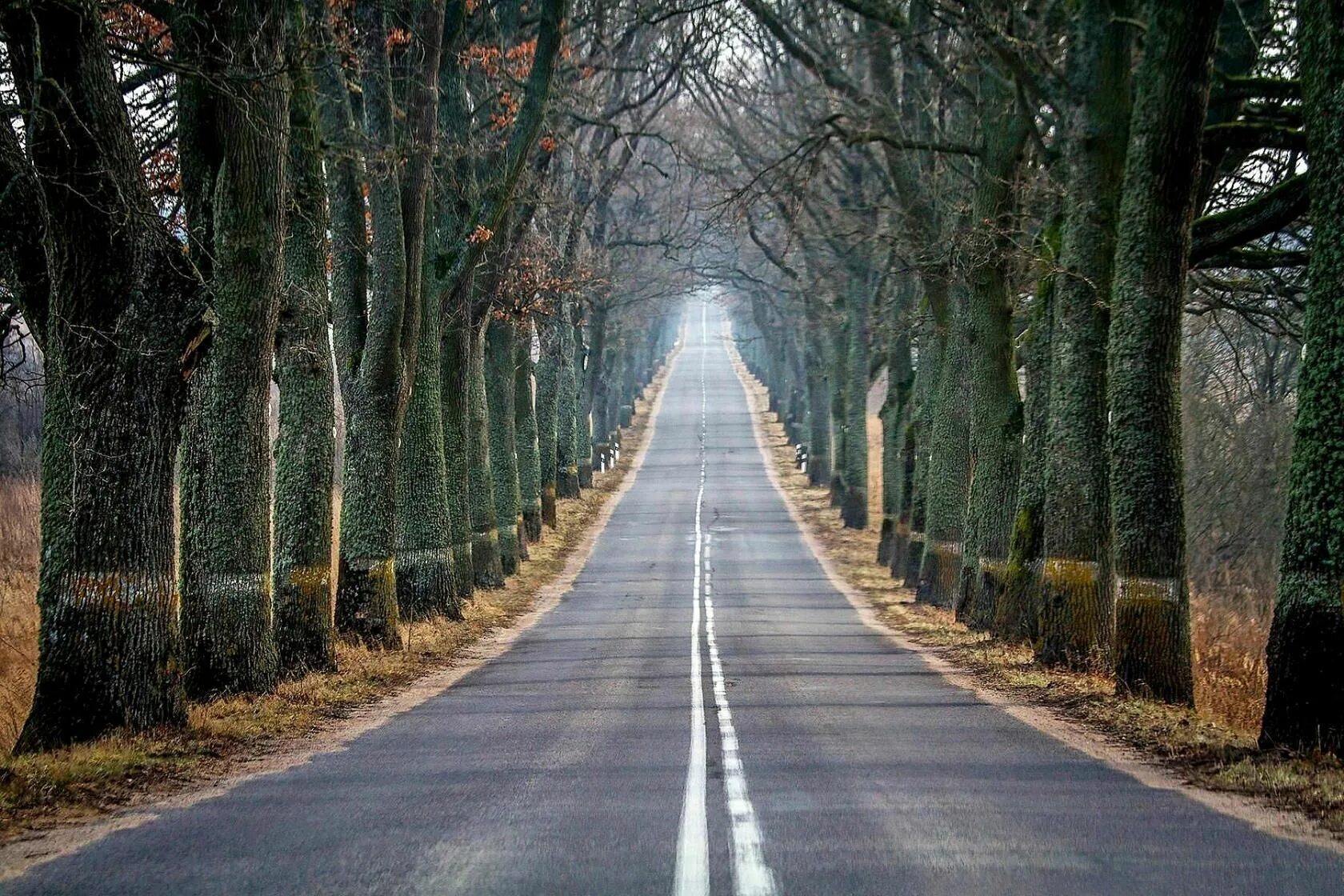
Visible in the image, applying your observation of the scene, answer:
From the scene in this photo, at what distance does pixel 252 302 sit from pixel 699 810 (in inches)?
265

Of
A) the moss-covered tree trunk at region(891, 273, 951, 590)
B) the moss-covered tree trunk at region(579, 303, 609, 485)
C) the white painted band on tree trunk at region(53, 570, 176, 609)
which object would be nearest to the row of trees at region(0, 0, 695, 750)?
the white painted band on tree trunk at region(53, 570, 176, 609)

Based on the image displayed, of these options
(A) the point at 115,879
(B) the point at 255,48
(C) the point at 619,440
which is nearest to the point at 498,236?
(B) the point at 255,48

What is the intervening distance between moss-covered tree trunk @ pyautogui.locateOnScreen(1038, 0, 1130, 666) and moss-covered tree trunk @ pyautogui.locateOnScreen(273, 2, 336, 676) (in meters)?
8.06

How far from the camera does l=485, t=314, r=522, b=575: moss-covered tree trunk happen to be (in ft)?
109

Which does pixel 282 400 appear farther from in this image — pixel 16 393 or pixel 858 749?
pixel 858 749

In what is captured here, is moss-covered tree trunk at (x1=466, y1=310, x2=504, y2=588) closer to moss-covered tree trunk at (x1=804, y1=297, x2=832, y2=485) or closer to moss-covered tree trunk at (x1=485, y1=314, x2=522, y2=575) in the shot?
moss-covered tree trunk at (x1=485, y1=314, x2=522, y2=575)

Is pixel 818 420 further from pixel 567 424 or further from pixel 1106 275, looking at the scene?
pixel 1106 275

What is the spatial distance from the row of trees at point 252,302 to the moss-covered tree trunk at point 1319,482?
7.38m

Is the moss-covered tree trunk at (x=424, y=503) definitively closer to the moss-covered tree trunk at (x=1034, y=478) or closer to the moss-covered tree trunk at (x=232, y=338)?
the moss-covered tree trunk at (x=232, y=338)

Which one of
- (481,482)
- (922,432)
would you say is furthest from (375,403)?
(922,432)

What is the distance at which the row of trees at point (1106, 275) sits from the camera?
10320 mm

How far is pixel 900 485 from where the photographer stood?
35312 mm

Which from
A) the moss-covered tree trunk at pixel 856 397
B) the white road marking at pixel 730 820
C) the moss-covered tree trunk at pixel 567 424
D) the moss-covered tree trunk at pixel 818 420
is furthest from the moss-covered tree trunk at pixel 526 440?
the moss-covered tree trunk at pixel 818 420

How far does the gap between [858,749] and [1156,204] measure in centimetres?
573
